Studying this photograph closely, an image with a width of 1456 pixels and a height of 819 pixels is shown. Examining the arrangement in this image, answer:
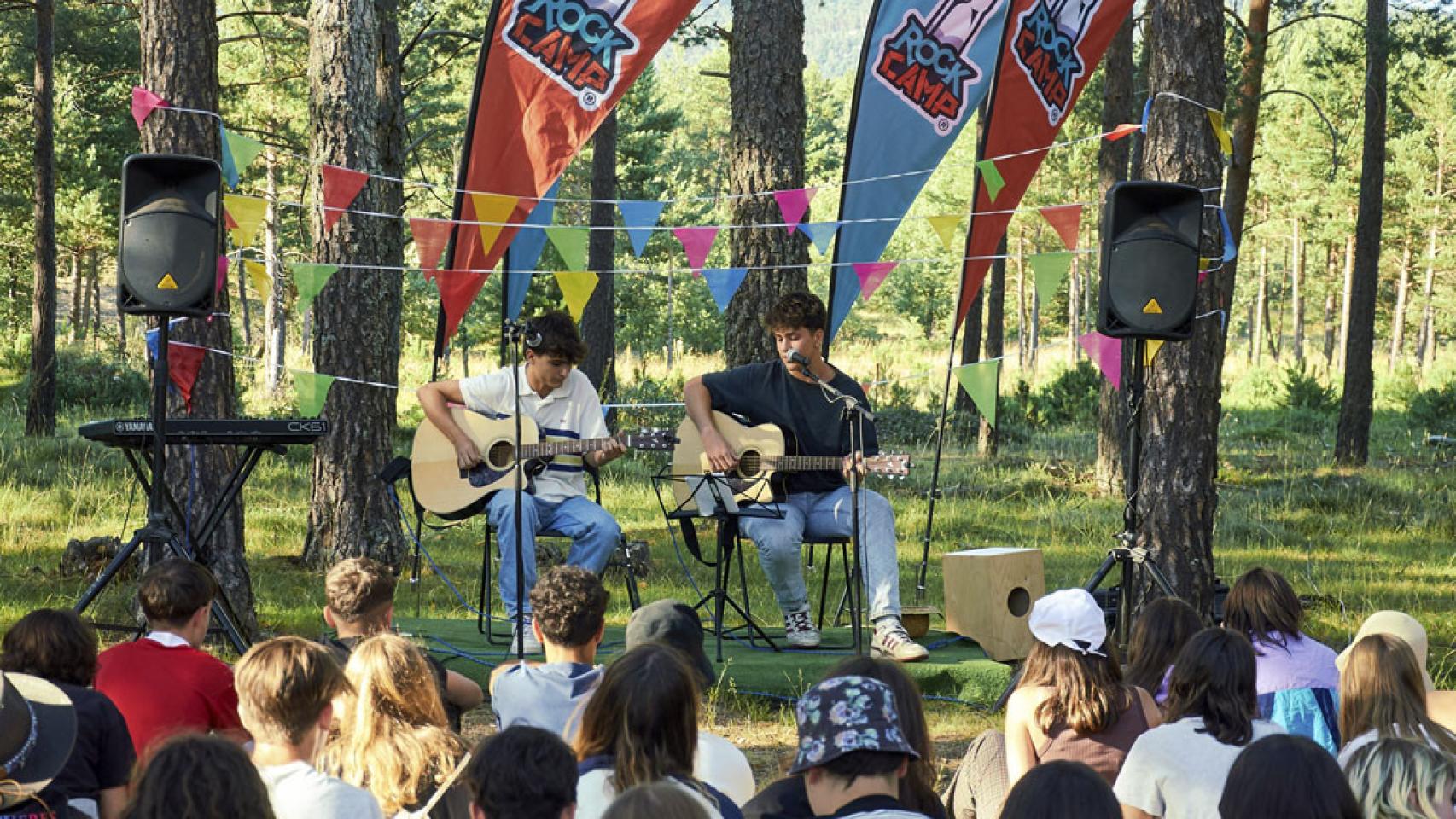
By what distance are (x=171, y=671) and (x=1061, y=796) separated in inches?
99.1

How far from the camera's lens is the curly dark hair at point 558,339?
644 cm

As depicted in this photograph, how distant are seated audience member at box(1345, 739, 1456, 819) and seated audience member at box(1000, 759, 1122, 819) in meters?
0.80

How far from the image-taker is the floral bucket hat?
2531 mm

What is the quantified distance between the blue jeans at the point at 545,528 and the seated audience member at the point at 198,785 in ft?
13.2

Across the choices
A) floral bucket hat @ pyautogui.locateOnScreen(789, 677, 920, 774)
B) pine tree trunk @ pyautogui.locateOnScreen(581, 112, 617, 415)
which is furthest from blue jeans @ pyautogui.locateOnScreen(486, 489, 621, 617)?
→ pine tree trunk @ pyautogui.locateOnScreen(581, 112, 617, 415)

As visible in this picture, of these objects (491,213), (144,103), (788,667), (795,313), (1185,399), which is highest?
(144,103)

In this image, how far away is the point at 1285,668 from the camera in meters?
4.09

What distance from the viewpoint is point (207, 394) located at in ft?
23.1

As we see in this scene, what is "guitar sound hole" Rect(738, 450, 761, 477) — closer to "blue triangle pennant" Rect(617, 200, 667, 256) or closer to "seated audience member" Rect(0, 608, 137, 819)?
"blue triangle pennant" Rect(617, 200, 667, 256)

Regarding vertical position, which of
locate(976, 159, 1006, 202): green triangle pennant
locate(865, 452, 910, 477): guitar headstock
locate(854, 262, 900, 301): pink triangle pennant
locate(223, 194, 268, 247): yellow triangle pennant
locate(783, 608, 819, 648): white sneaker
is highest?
locate(976, 159, 1006, 202): green triangle pennant

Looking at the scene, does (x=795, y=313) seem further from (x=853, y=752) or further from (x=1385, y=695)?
(x=853, y=752)

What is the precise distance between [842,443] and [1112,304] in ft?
4.45

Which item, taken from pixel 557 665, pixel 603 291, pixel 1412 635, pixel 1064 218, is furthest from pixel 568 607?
pixel 603 291

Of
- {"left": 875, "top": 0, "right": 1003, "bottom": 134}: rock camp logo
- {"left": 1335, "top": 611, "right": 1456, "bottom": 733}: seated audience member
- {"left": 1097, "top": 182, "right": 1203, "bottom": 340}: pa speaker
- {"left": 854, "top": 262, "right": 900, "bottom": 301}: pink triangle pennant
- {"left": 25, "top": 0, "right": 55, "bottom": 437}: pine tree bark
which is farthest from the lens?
{"left": 25, "top": 0, "right": 55, "bottom": 437}: pine tree bark
